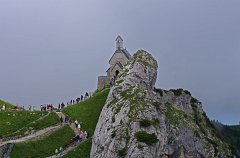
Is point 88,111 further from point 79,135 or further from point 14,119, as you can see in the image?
point 14,119

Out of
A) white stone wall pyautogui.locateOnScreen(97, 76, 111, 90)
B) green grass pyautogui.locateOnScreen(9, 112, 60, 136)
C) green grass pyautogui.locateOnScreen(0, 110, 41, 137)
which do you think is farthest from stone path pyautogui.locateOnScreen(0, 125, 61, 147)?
white stone wall pyautogui.locateOnScreen(97, 76, 111, 90)

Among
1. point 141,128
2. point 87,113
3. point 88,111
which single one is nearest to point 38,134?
point 87,113

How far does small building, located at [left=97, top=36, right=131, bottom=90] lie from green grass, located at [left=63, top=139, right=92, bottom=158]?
39672 mm

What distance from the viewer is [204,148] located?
89.9 m

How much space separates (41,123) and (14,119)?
22.3 feet

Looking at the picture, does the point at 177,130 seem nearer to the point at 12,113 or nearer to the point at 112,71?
the point at 12,113

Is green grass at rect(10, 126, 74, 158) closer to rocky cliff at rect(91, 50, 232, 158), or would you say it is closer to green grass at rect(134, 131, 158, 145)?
rocky cliff at rect(91, 50, 232, 158)

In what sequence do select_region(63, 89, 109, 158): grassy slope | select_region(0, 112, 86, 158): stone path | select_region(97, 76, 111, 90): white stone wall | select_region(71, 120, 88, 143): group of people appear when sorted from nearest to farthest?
1. select_region(0, 112, 86, 158): stone path
2. select_region(63, 89, 109, 158): grassy slope
3. select_region(71, 120, 88, 143): group of people
4. select_region(97, 76, 111, 90): white stone wall

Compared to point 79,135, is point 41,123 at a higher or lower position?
higher

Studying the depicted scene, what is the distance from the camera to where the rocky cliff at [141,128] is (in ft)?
232

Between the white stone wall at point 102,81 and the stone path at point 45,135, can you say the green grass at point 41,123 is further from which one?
the white stone wall at point 102,81

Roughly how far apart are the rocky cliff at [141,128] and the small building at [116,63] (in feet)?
71.8

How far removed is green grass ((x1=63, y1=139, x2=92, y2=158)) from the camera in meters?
74.9

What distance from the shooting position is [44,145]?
77.6 meters
